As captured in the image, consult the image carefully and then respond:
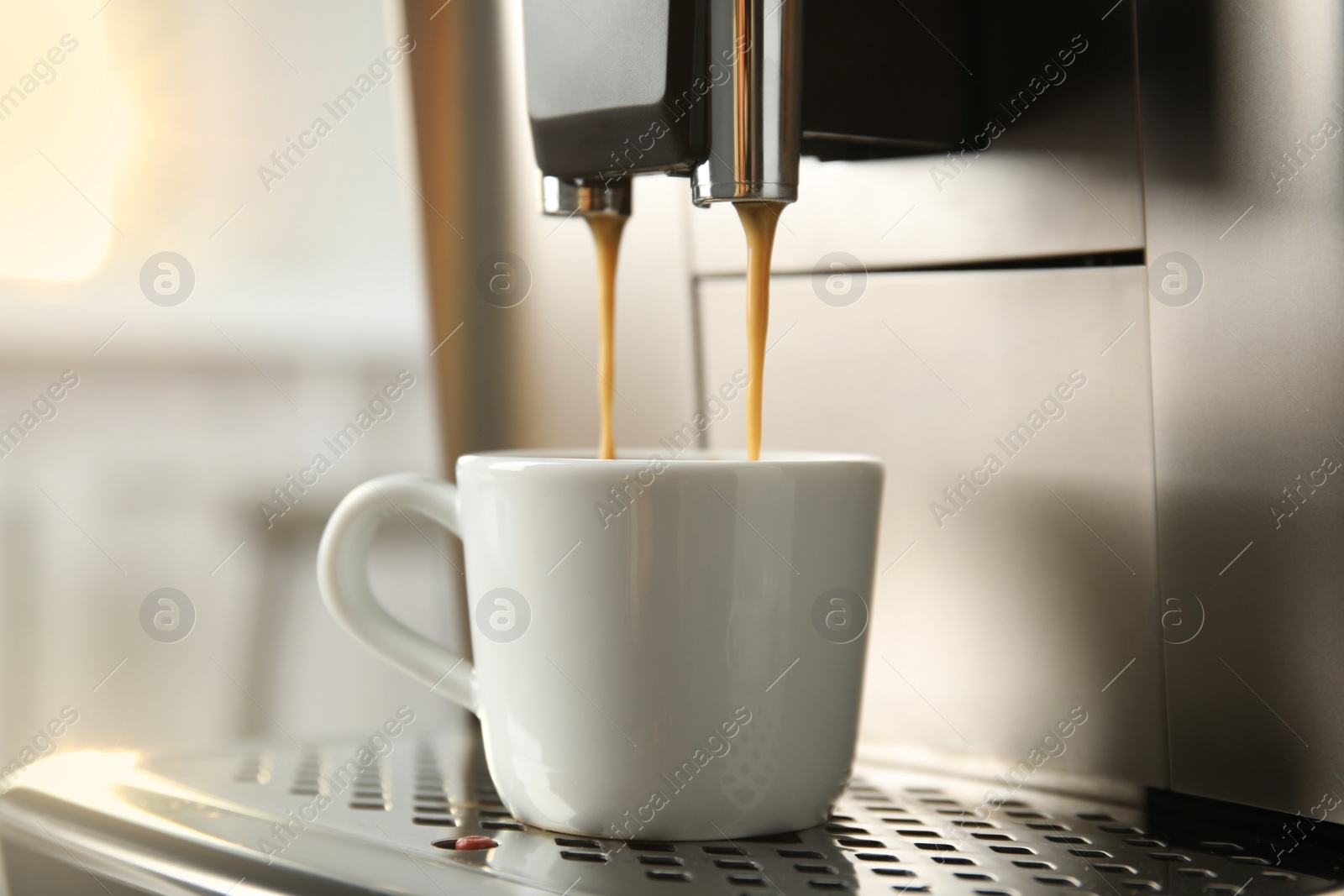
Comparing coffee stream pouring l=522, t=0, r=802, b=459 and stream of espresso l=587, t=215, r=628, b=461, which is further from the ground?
coffee stream pouring l=522, t=0, r=802, b=459

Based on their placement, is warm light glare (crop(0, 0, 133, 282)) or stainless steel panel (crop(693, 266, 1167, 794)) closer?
stainless steel panel (crop(693, 266, 1167, 794))

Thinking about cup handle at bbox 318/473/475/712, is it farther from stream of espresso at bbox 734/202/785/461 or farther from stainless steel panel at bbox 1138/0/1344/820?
stainless steel panel at bbox 1138/0/1344/820

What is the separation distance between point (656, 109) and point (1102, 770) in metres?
0.23

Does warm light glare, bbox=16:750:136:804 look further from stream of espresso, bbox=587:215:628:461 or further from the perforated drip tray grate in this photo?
stream of espresso, bbox=587:215:628:461

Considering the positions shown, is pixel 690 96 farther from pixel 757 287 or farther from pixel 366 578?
pixel 366 578

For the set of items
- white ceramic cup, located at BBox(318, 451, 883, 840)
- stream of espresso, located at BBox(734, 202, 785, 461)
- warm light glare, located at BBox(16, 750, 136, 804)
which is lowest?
warm light glare, located at BBox(16, 750, 136, 804)

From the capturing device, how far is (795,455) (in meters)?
0.37

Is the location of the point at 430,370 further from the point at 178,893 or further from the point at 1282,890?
the point at 1282,890

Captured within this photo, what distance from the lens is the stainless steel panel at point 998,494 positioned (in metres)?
0.35

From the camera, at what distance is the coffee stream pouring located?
0.30 meters

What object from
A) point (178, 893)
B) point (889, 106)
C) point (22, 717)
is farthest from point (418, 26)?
point (22, 717)

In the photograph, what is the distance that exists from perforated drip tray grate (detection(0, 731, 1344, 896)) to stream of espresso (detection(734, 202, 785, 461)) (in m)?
0.11

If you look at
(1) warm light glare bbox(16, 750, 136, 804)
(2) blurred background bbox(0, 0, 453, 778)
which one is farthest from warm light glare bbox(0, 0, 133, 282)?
(1) warm light glare bbox(16, 750, 136, 804)

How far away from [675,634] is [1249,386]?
0.16m
